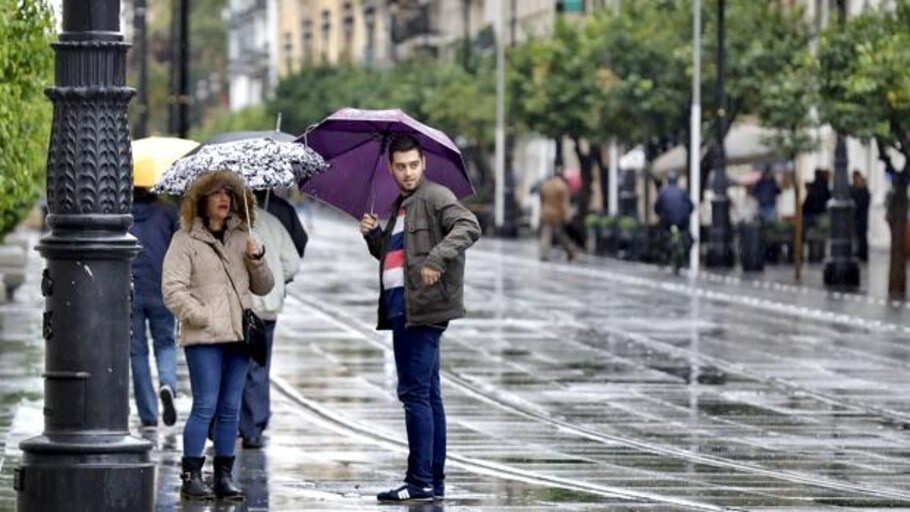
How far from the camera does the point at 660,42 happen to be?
58688 mm

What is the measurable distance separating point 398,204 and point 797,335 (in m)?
16.2

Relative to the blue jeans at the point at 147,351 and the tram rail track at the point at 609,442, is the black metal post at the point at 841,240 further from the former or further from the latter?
the blue jeans at the point at 147,351

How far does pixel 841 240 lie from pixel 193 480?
29.3 meters

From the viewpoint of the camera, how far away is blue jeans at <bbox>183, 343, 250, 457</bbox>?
47.7 feet

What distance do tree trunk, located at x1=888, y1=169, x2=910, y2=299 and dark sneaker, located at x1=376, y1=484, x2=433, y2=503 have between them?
84.3 ft

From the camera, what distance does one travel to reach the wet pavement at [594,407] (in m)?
15.2

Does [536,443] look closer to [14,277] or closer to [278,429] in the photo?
[278,429]

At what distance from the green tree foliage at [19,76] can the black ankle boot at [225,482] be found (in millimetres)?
3365

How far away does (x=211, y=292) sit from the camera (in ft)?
47.6

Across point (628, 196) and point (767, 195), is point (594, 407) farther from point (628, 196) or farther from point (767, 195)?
point (628, 196)

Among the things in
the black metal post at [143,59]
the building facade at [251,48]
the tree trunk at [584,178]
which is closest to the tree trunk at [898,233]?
the black metal post at [143,59]

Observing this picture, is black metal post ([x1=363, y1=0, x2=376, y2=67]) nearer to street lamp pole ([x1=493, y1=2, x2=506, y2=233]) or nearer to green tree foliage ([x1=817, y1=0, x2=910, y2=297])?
street lamp pole ([x1=493, y1=2, x2=506, y2=233])

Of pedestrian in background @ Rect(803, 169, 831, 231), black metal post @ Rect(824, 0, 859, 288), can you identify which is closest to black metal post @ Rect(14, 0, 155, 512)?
black metal post @ Rect(824, 0, 859, 288)

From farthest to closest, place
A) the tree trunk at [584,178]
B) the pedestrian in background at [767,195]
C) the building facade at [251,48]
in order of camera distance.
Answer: the building facade at [251,48] → the tree trunk at [584,178] → the pedestrian in background at [767,195]
